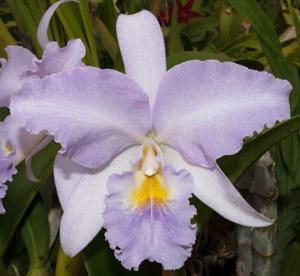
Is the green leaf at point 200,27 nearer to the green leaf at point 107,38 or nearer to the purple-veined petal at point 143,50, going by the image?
the green leaf at point 107,38

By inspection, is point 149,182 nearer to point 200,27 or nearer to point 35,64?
point 35,64

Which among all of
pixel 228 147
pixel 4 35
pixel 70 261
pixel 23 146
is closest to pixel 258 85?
pixel 228 147

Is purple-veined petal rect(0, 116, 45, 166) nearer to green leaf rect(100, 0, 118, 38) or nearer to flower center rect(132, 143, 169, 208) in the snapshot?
flower center rect(132, 143, 169, 208)

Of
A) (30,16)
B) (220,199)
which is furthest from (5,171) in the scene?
(30,16)

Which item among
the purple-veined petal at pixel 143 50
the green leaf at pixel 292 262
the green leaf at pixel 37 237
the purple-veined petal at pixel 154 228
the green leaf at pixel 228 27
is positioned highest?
the purple-veined petal at pixel 143 50

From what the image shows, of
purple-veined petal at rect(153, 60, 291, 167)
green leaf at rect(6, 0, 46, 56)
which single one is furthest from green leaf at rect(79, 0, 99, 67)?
purple-veined petal at rect(153, 60, 291, 167)

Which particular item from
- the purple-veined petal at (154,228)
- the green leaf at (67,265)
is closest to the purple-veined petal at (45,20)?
the purple-veined petal at (154,228)

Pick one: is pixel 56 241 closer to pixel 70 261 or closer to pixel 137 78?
pixel 70 261
